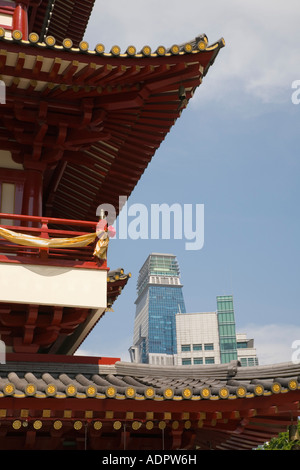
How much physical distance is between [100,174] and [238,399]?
7.15 metres

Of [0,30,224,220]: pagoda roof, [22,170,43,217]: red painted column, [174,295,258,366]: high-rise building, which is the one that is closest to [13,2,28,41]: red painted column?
[0,30,224,220]: pagoda roof

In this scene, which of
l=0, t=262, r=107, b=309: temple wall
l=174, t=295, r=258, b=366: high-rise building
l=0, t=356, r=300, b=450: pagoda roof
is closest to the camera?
l=0, t=356, r=300, b=450: pagoda roof

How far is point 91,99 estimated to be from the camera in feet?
40.8

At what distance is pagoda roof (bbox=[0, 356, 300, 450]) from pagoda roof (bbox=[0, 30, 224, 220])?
15.6 feet

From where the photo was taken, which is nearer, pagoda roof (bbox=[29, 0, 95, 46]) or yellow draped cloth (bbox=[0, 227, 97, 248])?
yellow draped cloth (bbox=[0, 227, 97, 248])

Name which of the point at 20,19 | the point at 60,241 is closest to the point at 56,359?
the point at 60,241

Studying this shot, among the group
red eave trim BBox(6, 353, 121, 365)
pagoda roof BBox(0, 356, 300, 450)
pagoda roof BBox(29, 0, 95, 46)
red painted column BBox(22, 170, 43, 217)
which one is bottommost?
pagoda roof BBox(0, 356, 300, 450)

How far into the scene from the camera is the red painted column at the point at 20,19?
14.5m

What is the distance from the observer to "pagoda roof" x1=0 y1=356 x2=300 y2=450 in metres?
9.12

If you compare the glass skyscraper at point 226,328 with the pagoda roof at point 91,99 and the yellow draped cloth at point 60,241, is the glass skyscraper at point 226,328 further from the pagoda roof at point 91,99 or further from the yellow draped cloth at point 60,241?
the yellow draped cloth at point 60,241

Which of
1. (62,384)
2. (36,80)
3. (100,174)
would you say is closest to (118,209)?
(100,174)

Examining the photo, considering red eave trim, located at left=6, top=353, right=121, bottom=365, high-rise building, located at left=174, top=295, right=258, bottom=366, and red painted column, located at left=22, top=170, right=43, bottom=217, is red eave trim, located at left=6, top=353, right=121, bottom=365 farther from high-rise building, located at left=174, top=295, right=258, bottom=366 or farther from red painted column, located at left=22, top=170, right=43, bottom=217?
high-rise building, located at left=174, top=295, right=258, bottom=366
